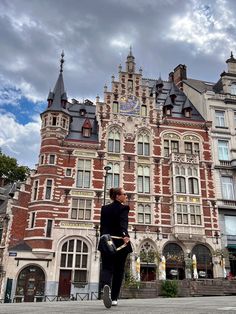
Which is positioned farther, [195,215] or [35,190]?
[195,215]

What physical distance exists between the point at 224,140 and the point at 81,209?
1618 centimetres

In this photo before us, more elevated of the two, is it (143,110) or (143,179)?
(143,110)

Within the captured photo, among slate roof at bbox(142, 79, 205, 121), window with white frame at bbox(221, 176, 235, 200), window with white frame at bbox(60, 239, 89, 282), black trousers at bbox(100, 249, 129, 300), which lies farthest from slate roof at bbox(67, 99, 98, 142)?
black trousers at bbox(100, 249, 129, 300)

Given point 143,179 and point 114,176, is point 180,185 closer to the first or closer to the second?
point 143,179

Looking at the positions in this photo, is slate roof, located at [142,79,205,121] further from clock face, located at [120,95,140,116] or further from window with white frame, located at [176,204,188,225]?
window with white frame, located at [176,204,188,225]

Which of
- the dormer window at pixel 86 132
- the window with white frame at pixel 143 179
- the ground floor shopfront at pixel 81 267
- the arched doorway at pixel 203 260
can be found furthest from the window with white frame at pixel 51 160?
the arched doorway at pixel 203 260

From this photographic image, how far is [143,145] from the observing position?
32.7 metres

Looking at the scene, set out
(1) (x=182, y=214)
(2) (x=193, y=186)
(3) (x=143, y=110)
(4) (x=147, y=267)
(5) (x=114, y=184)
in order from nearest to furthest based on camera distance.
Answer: (4) (x=147, y=267), (1) (x=182, y=214), (5) (x=114, y=184), (2) (x=193, y=186), (3) (x=143, y=110)

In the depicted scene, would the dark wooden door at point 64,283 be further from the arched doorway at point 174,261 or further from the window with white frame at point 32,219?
the arched doorway at point 174,261

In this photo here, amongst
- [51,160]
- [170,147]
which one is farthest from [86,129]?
[170,147]

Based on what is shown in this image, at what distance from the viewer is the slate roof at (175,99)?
35366mm

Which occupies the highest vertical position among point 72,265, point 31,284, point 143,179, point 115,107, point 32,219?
point 115,107

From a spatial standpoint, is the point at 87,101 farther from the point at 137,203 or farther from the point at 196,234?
the point at 196,234

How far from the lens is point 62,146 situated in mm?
30859
